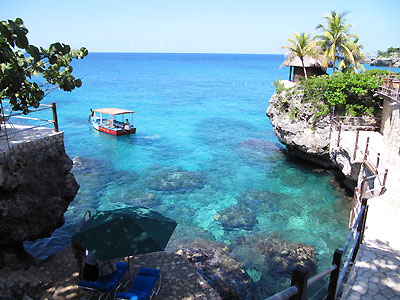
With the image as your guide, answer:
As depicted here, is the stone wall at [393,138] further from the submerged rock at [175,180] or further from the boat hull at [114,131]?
the boat hull at [114,131]

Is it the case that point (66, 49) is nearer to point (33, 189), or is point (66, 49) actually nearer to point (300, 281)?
point (33, 189)

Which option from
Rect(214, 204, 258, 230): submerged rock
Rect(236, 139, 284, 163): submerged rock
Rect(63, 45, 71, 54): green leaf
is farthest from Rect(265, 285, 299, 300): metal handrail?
Rect(236, 139, 284, 163): submerged rock

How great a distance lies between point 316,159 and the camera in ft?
78.1

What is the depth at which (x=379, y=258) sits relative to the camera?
8.05m

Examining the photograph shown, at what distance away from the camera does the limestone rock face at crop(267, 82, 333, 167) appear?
2153cm

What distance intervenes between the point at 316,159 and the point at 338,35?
448 inches

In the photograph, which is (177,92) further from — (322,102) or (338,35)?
(322,102)

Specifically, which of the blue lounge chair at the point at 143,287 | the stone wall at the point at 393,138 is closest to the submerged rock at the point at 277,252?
the blue lounge chair at the point at 143,287

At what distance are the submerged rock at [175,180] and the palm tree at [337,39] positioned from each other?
15960 millimetres

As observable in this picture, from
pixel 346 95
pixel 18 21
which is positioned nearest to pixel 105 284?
pixel 18 21

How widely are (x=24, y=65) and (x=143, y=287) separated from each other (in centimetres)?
818

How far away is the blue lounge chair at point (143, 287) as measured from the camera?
7945mm

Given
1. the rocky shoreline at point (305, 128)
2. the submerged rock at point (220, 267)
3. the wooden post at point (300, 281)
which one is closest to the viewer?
the wooden post at point (300, 281)

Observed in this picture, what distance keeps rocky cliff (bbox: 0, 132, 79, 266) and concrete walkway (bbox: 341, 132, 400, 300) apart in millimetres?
10257
